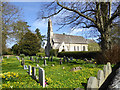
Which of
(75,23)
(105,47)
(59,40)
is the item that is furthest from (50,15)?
(59,40)

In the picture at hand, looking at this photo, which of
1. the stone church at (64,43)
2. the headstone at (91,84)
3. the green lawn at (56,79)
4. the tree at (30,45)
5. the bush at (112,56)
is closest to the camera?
the headstone at (91,84)

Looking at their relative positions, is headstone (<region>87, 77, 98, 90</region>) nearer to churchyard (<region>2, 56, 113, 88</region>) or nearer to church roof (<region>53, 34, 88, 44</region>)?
churchyard (<region>2, 56, 113, 88</region>)

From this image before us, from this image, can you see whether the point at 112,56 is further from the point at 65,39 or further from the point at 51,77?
the point at 65,39

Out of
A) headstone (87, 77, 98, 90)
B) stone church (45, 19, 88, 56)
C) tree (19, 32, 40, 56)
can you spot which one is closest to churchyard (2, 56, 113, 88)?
headstone (87, 77, 98, 90)

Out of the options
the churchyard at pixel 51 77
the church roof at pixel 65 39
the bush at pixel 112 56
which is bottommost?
the churchyard at pixel 51 77

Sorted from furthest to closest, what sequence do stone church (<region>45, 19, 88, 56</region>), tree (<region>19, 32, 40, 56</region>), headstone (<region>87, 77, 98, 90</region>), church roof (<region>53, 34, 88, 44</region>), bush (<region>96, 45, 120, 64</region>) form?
church roof (<region>53, 34, 88, 44</region>), stone church (<region>45, 19, 88, 56</region>), tree (<region>19, 32, 40, 56</region>), bush (<region>96, 45, 120, 64</region>), headstone (<region>87, 77, 98, 90</region>)

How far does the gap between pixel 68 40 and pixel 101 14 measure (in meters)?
25.6

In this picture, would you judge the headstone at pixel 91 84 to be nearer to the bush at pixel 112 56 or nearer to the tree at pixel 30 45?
the bush at pixel 112 56

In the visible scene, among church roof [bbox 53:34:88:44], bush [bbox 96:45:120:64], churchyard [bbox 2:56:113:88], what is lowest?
churchyard [bbox 2:56:113:88]

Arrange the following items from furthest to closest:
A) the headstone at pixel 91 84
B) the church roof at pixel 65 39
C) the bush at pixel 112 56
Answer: the church roof at pixel 65 39, the bush at pixel 112 56, the headstone at pixel 91 84

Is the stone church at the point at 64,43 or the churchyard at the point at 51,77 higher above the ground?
the stone church at the point at 64,43

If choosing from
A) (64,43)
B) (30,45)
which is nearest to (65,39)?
(64,43)

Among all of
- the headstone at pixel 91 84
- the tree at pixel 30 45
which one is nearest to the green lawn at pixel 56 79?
the headstone at pixel 91 84

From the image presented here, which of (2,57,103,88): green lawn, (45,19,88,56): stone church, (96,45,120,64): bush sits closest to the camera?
(2,57,103,88): green lawn
